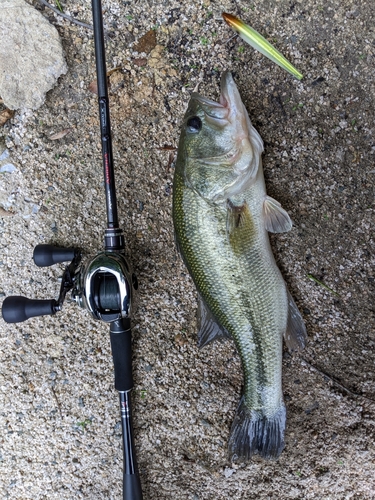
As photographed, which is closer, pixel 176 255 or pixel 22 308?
pixel 22 308

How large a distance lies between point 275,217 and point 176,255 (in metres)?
0.52

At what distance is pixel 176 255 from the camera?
6.59 feet

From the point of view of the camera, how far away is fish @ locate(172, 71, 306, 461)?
1699mm

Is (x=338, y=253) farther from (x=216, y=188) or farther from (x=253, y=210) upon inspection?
(x=216, y=188)

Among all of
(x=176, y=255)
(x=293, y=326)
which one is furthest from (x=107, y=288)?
(x=293, y=326)

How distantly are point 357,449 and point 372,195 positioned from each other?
1201 mm

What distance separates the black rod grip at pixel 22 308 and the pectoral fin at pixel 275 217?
102cm

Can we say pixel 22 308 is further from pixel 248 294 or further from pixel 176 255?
pixel 248 294

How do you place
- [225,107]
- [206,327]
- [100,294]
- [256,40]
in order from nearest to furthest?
[100,294] < [225,107] < [256,40] < [206,327]

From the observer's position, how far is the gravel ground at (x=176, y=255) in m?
1.90

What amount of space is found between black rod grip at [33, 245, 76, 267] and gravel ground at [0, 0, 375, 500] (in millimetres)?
156

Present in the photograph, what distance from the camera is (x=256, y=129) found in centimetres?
192

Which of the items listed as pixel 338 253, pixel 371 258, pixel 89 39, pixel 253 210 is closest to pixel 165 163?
pixel 253 210

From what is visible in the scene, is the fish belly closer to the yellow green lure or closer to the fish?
the fish
